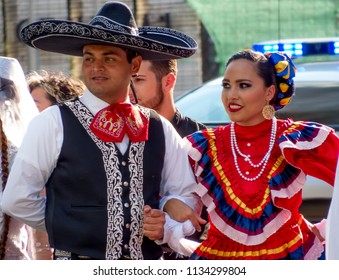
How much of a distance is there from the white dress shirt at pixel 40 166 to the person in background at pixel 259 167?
155 millimetres

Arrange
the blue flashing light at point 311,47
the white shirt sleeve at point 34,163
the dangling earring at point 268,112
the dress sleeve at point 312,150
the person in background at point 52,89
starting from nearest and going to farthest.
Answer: the white shirt sleeve at point 34,163, the dress sleeve at point 312,150, the dangling earring at point 268,112, the person in background at point 52,89, the blue flashing light at point 311,47

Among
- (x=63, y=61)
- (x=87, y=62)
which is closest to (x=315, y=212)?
(x=87, y=62)

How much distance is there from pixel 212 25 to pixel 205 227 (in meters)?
9.11

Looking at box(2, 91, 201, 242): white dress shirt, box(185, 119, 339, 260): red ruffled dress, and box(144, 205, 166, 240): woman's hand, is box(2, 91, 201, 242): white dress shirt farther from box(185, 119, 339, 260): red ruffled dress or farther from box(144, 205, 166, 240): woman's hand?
box(185, 119, 339, 260): red ruffled dress

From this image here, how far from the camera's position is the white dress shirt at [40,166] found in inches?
184

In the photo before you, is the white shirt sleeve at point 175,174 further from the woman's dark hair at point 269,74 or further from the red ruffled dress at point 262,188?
the woman's dark hair at point 269,74

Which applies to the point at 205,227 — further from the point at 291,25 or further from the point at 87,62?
the point at 291,25

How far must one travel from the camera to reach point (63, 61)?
51.8ft

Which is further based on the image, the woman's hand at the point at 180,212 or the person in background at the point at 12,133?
the person in background at the point at 12,133

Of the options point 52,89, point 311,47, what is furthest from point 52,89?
point 311,47

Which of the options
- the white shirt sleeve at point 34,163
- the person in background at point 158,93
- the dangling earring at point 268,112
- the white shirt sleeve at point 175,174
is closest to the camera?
the white shirt sleeve at point 34,163

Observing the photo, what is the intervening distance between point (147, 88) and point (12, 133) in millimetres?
947

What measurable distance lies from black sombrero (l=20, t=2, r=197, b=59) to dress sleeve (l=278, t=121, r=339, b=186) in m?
0.59

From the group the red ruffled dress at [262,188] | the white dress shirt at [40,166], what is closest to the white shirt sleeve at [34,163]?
the white dress shirt at [40,166]
